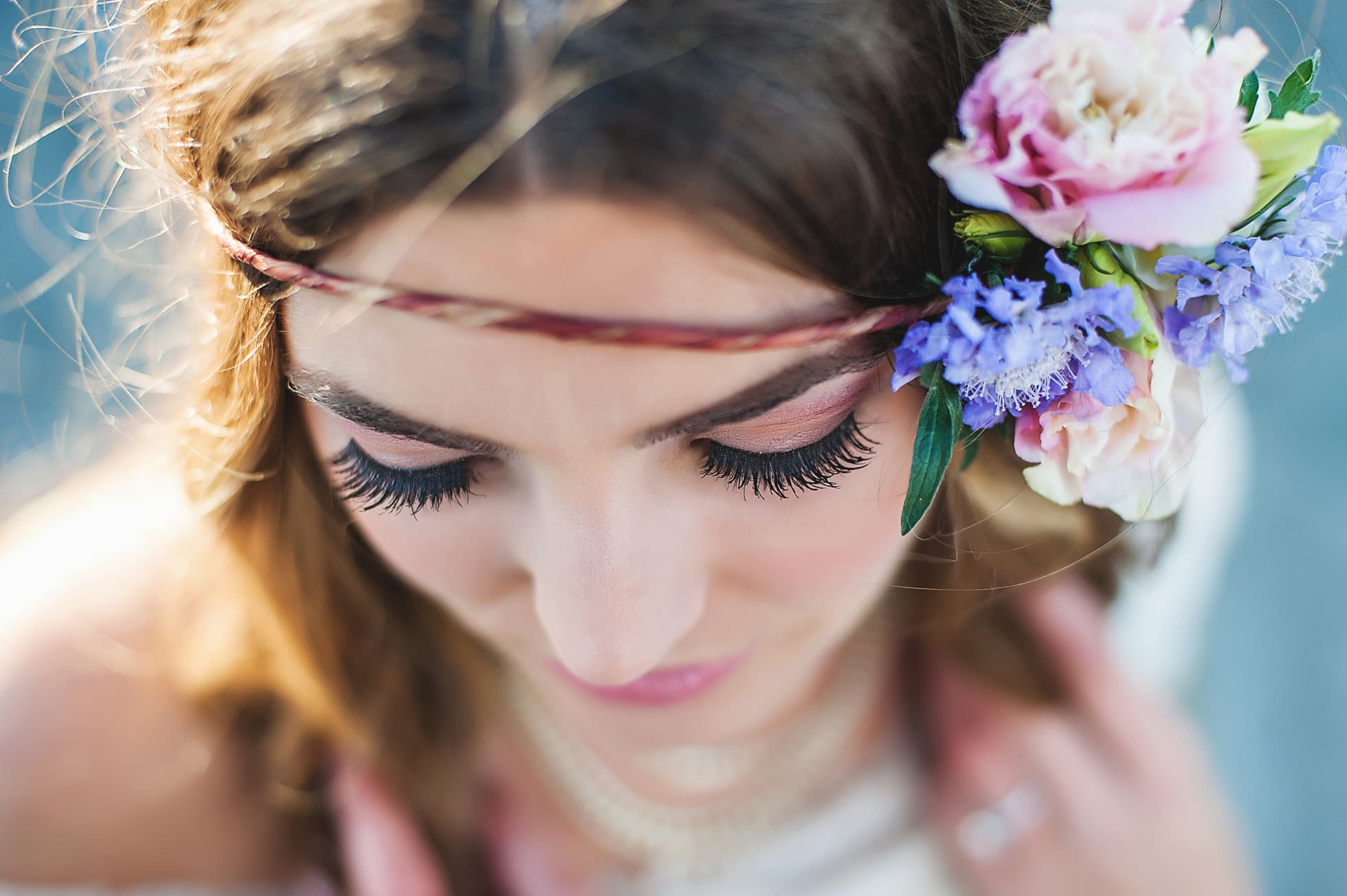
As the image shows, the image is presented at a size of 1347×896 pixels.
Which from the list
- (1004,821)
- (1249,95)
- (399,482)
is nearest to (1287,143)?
(1249,95)

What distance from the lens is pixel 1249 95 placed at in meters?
0.89

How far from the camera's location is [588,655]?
1.05 metres

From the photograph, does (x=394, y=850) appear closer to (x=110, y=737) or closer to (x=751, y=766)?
(x=110, y=737)

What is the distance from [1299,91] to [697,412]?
571 mm

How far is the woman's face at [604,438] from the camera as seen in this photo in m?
0.81

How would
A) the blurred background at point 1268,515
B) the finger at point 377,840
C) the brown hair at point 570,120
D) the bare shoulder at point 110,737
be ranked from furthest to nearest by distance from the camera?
the blurred background at point 1268,515 → the finger at point 377,840 → the bare shoulder at point 110,737 → the brown hair at point 570,120

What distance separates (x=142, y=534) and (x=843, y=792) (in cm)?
126

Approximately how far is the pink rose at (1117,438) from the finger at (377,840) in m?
1.17

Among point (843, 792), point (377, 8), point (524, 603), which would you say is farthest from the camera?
point (843, 792)

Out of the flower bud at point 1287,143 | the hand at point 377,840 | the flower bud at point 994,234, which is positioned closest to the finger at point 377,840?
the hand at point 377,840

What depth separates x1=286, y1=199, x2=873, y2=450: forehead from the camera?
80 centimetres

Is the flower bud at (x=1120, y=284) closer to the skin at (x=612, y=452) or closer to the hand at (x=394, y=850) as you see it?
the skin at (x=612, y=452)

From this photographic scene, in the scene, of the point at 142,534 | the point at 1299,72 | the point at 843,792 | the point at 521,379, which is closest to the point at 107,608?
the point at 142,534

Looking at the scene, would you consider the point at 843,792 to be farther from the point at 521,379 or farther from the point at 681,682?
the point at 521,379
